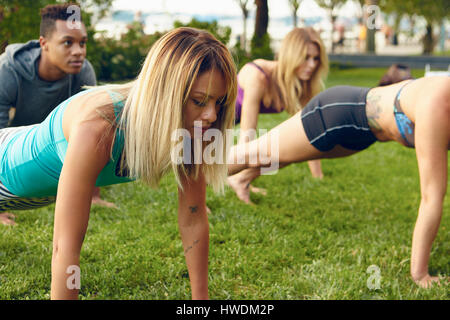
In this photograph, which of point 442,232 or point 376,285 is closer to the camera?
point 376,285

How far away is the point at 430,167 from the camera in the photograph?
9.84 ft

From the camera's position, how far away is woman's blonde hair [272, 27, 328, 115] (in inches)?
185

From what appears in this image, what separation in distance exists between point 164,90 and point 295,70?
295 centimetres

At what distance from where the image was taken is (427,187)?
3.06 m

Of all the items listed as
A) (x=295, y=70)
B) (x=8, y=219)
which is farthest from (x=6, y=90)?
(x=295, y=70)

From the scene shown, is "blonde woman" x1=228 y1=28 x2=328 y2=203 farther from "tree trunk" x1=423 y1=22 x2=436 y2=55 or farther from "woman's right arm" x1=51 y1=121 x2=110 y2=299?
"tree trunk" x1=423 y1=22 x2=436 y2=55

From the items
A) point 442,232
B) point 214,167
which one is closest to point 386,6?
point 442,232

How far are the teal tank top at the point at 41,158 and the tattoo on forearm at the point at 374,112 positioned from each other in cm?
186

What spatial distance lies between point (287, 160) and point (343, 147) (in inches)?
16.8

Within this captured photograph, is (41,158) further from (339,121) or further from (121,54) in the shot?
(121,54)

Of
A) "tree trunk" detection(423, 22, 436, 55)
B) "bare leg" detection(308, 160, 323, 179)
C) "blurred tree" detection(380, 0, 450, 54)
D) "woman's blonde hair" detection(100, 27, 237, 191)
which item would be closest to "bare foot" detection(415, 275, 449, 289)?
"woman's blonde hair" detection(100, 27, 237, 191)

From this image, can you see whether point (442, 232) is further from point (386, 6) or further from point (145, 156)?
point (386, 6)

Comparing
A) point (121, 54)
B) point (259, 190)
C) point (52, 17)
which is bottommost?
A: point (259, 190)

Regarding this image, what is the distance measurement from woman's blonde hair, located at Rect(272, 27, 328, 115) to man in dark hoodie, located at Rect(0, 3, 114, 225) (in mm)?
1857
